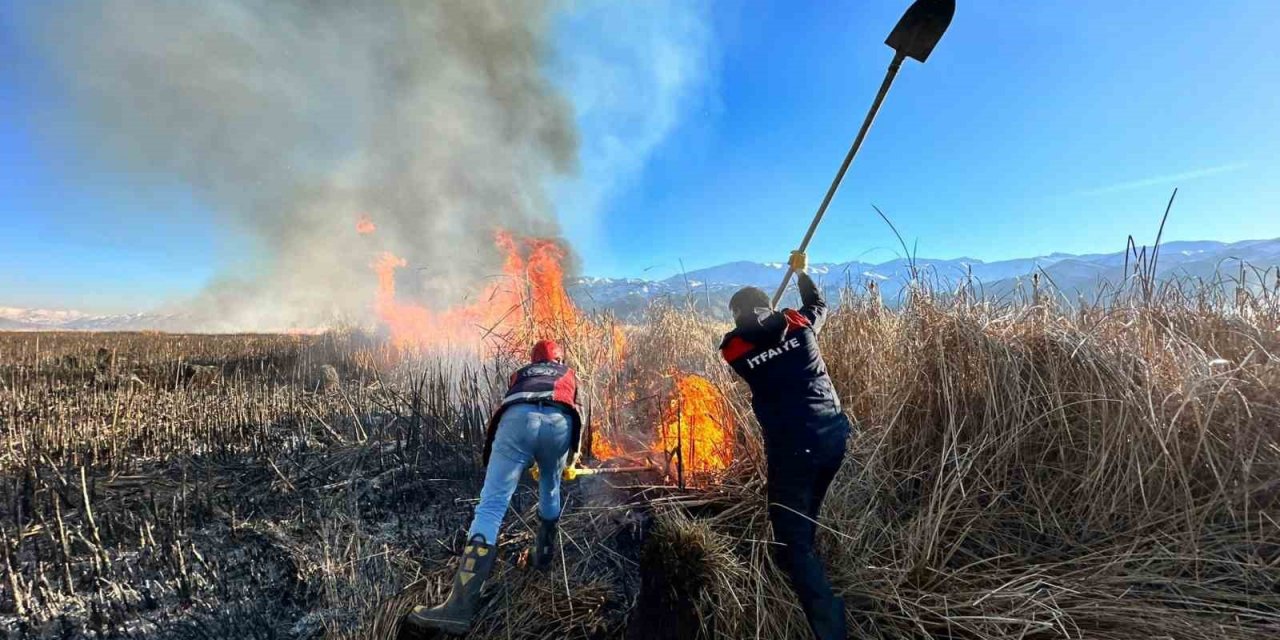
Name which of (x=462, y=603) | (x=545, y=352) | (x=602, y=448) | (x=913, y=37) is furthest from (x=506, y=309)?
(x=913, y=37)

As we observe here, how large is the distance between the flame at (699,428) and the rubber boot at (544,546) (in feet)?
3.43

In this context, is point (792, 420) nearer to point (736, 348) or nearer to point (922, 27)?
point (736, 348)

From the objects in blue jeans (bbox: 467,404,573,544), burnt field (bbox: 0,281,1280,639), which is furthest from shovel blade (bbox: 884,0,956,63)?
blue jeans (bbox: 467,404,573,544)

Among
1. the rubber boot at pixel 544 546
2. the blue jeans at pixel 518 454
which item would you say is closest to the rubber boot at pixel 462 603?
the blue jeans at pixel 518 454

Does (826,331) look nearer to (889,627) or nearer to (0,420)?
(889,627)

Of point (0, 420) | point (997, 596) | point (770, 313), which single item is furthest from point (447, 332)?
point (997, 596)

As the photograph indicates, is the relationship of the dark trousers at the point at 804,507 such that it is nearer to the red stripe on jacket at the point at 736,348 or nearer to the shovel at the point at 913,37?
the red stripe on jacket at the point at 736,348

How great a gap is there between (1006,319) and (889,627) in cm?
268

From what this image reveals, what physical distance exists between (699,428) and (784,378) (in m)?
1.69

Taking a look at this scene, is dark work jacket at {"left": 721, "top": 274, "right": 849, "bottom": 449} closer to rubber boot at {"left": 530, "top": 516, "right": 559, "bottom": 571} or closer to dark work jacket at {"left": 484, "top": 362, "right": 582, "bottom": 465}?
dark work jacket at {"left": 484, "top": 362, "right": 582, "bottom": 465}

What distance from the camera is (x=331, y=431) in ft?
19.3

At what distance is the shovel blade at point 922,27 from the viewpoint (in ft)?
11.6

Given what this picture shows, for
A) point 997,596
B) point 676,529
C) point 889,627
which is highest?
point 676,529

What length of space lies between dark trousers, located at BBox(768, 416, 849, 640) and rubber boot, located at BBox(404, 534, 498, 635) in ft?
5.65
